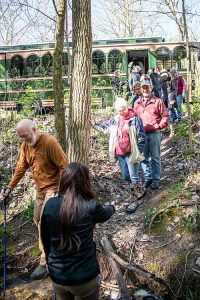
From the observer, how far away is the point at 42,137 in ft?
14.6

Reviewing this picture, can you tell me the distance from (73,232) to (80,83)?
3.24 m

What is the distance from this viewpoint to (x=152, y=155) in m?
6.12

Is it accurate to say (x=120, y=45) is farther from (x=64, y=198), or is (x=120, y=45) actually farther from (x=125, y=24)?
(x=125, y=24)

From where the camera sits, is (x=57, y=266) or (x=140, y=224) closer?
(x=57, y=266)

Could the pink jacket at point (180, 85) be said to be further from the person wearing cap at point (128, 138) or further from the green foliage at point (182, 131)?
the person wearing cap at point (128, 138)

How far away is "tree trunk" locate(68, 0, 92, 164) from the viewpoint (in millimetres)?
5340

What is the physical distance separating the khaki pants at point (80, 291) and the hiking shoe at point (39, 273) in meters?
2.13

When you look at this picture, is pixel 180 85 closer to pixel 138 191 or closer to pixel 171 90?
pixel 171 90

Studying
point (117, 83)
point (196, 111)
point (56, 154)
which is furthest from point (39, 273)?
point (117, 83)

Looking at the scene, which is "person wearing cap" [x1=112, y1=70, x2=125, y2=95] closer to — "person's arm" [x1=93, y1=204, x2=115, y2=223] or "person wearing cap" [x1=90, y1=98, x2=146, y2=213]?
"person wearing cap" [x1=90, y1=98, x2=146, y2=213]

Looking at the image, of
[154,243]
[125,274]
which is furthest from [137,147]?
[125,274]

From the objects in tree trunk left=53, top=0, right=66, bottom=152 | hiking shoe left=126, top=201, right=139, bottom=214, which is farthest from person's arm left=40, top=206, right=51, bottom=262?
tree trunk left=53, top=0, right=66, bottom=152

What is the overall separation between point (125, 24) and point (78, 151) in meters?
29.4

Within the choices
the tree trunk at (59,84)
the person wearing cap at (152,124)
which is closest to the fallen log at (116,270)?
the person wearing cap at (152,124)
